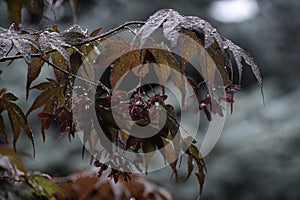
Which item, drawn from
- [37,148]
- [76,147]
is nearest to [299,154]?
[76,147]

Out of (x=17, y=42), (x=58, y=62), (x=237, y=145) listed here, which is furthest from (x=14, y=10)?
(x=237, y=145)

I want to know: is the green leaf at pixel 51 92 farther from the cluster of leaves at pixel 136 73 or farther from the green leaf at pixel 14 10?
the green leaf at pixel 14 10

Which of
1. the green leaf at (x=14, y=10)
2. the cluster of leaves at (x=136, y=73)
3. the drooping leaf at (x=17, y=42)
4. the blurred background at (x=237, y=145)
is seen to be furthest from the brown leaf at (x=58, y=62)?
the blurred background at (x=237, y=145)

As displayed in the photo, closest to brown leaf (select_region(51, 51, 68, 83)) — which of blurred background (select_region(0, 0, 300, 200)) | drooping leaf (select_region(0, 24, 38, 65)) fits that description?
drooping leaf (select_region(0, 24, 38, 65))

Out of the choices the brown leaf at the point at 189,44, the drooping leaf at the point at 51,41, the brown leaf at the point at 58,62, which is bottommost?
the brown leaf at the point at 58,62

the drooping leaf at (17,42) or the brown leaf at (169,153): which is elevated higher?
the drooping leaf at (17,42)

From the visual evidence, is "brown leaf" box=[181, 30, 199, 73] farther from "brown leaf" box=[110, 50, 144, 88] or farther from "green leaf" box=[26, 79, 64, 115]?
"green leaf" box=[26, 79, 64, 115]

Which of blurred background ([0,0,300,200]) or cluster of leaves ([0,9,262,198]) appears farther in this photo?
blurred background ([0,0,300,200])

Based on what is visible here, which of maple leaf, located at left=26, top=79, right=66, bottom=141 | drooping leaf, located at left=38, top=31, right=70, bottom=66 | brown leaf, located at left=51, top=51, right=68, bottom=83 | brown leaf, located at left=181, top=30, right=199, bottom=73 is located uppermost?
drooping leaf, located at left=38, top=31, right=70, bottom=66

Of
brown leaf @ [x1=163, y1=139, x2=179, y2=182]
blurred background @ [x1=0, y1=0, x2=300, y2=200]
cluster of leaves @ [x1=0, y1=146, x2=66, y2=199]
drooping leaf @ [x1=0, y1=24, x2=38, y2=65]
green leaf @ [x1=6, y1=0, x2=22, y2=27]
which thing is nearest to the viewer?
drooping leaf @ [x1=0, y1=24, x2=38, y2=65]
